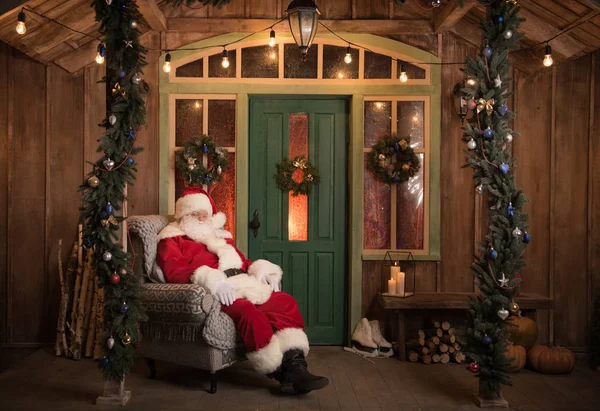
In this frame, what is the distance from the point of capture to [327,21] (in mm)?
5938

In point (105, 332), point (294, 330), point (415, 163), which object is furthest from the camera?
point (415, 163)

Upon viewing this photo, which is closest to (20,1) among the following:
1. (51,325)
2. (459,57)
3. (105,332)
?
(105,332)

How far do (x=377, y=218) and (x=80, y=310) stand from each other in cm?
280

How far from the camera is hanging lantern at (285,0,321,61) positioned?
4.70m

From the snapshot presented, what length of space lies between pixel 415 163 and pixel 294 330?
2053mm

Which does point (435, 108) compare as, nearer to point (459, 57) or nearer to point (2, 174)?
point (459, 57)

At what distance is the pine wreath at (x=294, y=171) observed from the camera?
5.98m

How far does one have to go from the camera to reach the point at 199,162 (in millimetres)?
5773

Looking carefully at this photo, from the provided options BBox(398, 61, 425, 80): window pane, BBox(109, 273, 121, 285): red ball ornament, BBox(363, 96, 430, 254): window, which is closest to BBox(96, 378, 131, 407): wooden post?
BBox(109, 273, 121, 285): red ball ornament

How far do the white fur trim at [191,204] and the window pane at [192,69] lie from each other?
4.45 ft

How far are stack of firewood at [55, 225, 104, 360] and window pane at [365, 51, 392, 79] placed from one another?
3002 mm

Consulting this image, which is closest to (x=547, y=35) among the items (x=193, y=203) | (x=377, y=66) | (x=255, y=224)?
(x=377, y=66)

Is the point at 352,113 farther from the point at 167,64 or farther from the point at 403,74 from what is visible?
the point at 167,64

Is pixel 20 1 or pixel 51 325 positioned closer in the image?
pixel 20 1
